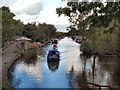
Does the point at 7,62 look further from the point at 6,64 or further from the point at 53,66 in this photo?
the point at 53,66

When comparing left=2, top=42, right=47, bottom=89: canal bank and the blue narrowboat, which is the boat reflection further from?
left=2, top=42, right=47, bottom=89: canal bank

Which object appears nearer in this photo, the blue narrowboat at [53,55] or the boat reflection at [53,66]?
the boat reflection at [53,66]

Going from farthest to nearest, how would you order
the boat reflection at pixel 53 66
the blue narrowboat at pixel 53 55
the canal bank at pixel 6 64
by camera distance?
the blue narrowboat at pixel 53 55, the boat reflection at pixel 53 66, the canal bank at pixel 6 64

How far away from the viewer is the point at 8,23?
34.2 m

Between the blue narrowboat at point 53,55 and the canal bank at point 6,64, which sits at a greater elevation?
the blue narrowboat at point 53,55

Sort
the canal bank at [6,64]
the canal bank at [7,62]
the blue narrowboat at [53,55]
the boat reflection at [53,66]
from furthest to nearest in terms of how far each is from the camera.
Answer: the blue narrowboat at [53,55], the boat reflection at [53,66], the canal bank at [7,62], the canal bank at [6,64]

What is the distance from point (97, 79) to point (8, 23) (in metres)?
23.5

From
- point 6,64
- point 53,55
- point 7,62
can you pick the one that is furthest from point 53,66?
point 7,62

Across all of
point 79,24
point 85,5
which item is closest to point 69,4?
point 85,5

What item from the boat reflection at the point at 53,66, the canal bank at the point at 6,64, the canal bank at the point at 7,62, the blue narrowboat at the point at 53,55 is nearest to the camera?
the canal bank at the point at 6,64

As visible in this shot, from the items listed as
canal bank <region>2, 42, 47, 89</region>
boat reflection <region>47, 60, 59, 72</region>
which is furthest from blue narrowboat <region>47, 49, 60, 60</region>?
canal bank <region>2, 42, 47, 89</region>

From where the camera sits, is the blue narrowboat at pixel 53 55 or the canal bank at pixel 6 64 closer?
the canal bank at pixel 6 64

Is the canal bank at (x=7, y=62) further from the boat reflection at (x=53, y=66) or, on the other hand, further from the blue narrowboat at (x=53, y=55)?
the blue narrowboat at (x=53, y=55)

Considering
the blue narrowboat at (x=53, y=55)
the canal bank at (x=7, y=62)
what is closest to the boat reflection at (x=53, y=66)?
the blue narrowboat at (x=53, y=55)
